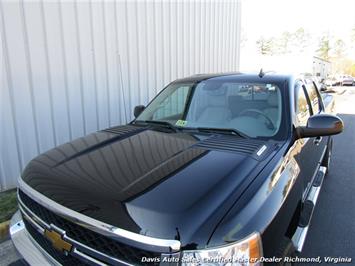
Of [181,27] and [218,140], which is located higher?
[181,27]

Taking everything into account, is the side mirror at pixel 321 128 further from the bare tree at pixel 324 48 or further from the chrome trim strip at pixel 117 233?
the bare tree at pixel 324 48

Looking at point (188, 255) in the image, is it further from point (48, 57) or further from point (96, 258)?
point (48, 57)

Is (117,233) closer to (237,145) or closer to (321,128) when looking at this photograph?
(237,145)

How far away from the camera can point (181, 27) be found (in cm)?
722

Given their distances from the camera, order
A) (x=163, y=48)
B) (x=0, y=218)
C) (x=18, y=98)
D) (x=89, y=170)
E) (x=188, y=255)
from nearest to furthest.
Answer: (x=188, y=255)
(x=89, y=170)
(x=0, y=218)
(x=18, y=98)
(x=163, y=48)

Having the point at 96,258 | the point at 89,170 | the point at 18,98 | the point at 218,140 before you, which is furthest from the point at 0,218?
the point at 218,140

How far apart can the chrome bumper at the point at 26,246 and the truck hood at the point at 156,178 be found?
356mm

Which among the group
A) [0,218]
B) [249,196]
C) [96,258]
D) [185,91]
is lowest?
[0,218]

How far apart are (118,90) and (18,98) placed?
6.25 ft

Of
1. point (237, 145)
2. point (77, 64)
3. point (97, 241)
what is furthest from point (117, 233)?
point (77, 64)

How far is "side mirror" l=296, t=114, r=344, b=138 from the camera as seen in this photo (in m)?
2.56

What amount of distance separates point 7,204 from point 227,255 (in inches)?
134

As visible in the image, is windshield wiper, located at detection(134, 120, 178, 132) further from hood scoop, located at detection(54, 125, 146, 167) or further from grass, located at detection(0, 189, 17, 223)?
grass, located at detection(0, 189, 17, 223)

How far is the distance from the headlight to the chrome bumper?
89 cm
